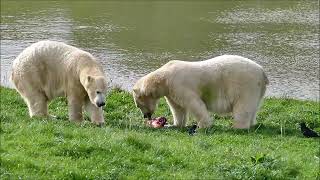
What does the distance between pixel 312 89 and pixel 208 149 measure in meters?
15.5

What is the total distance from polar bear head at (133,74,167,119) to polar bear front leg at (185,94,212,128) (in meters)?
0.73

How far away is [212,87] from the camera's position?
14.5 meters

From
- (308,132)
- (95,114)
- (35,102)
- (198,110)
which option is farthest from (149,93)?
(308,132)

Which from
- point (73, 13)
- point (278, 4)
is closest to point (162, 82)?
point (73, 13)

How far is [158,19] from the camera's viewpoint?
4819cm

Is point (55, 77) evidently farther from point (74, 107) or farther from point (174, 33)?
point (174, 33)

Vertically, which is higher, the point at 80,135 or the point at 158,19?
the point at 80,135

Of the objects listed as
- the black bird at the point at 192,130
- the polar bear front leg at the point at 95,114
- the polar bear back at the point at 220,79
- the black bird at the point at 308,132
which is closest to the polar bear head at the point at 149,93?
the polar bear back at the point at 220,79

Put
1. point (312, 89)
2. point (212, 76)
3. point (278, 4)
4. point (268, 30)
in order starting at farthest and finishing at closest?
point (278, 4) < point (268, 30) < point (312, 89) < point (212, 76)

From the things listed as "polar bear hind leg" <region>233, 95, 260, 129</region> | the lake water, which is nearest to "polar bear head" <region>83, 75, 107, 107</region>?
"polar bear hind leg" <region>233, 95, 260, 129</region>

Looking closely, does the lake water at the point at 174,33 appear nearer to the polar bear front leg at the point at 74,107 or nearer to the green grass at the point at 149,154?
the polar bear front leg at the point at 74,107

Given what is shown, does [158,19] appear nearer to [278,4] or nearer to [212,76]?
[278,4]

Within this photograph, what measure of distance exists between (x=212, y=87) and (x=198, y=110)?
70 cm

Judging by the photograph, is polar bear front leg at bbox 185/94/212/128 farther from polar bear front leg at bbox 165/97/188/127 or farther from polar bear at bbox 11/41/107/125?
polar bear at bbox 11/41/107/125
